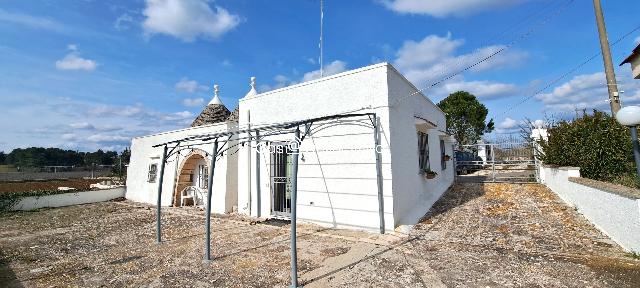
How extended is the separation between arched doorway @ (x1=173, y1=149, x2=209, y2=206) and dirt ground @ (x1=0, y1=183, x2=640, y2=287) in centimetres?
357

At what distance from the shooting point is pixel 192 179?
43.3ft

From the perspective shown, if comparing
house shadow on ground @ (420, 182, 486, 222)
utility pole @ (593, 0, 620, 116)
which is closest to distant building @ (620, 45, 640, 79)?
utility pole @ (593, 0, 620, 116)

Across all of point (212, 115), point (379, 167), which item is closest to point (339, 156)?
point (379, 167)

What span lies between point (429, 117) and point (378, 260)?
7756 millimetres

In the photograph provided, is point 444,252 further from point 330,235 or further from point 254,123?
point 254,123

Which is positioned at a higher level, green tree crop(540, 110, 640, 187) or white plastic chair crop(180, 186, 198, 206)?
green tree crop(540, 110, 640, 187)

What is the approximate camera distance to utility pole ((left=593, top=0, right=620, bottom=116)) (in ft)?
24.7

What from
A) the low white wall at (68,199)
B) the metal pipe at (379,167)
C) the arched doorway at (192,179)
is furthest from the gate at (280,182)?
the low white wall at (68,199)

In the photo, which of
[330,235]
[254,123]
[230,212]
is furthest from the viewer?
[230,212]

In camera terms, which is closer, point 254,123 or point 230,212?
point 254,123

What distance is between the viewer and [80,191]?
15172 millimetres

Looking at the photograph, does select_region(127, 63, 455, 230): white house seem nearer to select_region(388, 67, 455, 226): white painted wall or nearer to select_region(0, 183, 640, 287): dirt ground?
select_region(388, 67, 455, 226): white painted wall

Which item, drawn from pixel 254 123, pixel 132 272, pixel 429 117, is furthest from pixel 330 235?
pixel 429 117

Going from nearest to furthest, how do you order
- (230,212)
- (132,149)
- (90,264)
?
1. (90,264)
2. (230,212)
3. (132,149)
